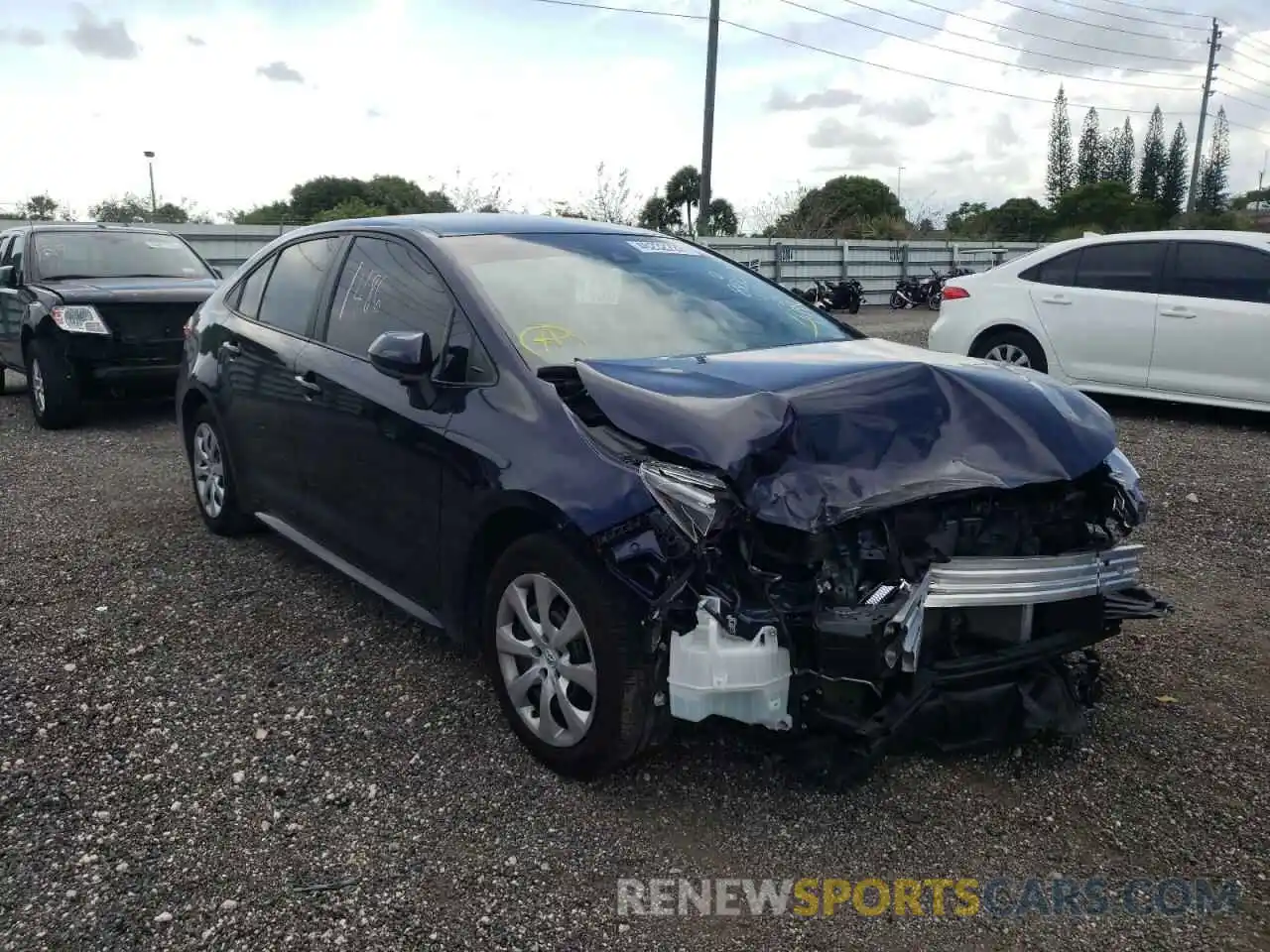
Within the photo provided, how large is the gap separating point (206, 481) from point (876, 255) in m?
20.0

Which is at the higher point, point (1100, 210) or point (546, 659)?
point (1100, 210)

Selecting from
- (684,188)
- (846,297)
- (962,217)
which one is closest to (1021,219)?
(962,217)

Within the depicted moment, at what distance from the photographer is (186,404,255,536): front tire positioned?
5195 millimetres

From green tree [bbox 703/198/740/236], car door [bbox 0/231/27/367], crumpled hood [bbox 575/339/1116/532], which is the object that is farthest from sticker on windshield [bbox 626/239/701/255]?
green tree [bbox 703/198/740/236]

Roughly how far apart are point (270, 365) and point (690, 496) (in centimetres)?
263

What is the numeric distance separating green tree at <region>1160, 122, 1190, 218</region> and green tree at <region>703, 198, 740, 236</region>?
5724cm

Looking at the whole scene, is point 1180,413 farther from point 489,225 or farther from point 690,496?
point 690,496

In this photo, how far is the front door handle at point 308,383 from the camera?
4.12 m

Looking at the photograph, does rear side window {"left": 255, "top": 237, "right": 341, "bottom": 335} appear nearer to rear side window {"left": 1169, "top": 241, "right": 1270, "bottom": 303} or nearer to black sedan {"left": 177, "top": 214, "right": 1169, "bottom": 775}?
black sedan {"left": 177, "top": 214, "right": 1169, "bottom": 775}

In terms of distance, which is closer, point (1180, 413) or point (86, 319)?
point (86, 319)

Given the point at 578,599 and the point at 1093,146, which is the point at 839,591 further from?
the point at 1093,146

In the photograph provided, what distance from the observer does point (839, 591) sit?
2680 millimetres

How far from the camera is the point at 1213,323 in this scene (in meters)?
7.88

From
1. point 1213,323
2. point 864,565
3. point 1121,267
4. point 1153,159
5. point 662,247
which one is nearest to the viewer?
point 864,565
